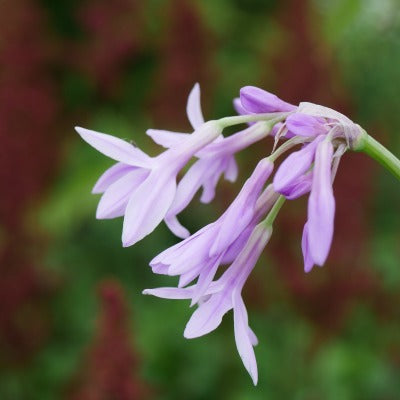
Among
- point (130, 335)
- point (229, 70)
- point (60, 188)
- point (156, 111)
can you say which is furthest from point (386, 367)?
point (229, 70)

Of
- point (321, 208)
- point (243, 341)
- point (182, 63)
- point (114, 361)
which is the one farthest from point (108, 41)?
point (321, 208)

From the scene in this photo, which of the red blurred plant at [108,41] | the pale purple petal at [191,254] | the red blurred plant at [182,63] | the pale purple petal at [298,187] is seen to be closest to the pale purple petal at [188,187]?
the pale purple petal at [191,254]

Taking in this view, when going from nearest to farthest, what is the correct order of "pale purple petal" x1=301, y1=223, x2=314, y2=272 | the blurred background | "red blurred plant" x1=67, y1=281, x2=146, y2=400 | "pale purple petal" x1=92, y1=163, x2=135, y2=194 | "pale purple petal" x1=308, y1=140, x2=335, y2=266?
"pale purple petal" x1=308, y1=140, x2=335, y2=266, "pale purple petal" x1=301, y1=223, x2=314, y2=272, "pale purple petal" x1=92, y1=163, x2=135, y2=194, "red blurred plant" x1=67, y1=281, x2=146, y2=400, the blurred background

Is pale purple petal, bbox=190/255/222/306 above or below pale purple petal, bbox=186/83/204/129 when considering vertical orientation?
below

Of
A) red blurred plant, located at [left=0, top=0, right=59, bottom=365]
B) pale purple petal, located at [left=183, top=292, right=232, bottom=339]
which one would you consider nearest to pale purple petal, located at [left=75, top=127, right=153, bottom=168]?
pale purple petal, located at [left=183, top=292, right=232, bottom=339]

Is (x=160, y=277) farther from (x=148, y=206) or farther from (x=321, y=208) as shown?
(x=321, y=208)

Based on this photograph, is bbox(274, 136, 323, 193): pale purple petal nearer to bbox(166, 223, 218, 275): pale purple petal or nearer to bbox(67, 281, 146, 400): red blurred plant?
bbox(166, 223, 218, 275): pale purple petal
